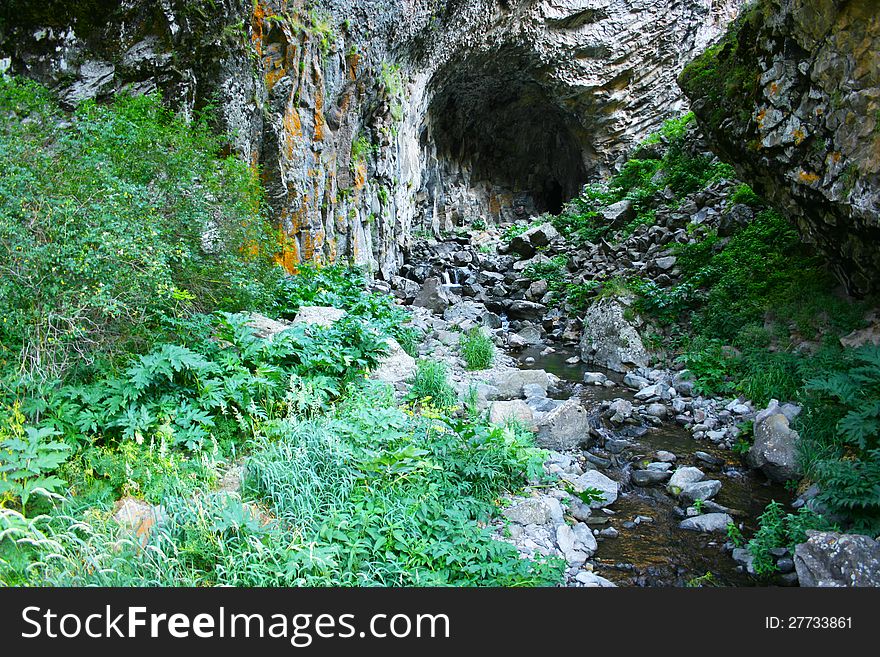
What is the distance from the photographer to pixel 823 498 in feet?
13.9

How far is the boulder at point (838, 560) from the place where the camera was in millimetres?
3342

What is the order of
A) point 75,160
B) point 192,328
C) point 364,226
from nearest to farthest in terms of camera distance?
1. point 75,160
2. point 192,328
3. point 364,226

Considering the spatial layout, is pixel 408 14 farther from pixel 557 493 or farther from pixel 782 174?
pixel 557 493

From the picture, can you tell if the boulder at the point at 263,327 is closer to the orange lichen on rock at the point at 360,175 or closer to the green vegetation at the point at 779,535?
the green vegetation at the point at 779,535

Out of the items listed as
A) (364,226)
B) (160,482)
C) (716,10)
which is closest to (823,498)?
(160,482)

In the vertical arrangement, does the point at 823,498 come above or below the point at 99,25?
below

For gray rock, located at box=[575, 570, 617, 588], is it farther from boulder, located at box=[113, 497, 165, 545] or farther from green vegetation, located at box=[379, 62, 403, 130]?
green vegetation, located at box=[379, 62, 403, 130]

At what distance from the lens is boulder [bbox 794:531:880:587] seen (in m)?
3.34

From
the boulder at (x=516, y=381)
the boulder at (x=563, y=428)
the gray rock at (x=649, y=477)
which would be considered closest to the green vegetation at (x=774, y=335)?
the gray rock at (x=649, y=477)

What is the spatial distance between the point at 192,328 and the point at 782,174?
7.90 m

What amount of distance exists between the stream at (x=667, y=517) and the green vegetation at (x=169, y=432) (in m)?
0.92

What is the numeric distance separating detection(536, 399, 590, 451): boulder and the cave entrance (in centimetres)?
1851

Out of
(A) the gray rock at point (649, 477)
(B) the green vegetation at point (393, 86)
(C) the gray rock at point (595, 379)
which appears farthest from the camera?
A: (B) the green vegetation at point (393, 86)

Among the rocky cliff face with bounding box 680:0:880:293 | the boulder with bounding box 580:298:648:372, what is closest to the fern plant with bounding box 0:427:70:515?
the rocky cliff face with bounding box 680:0:880:293
